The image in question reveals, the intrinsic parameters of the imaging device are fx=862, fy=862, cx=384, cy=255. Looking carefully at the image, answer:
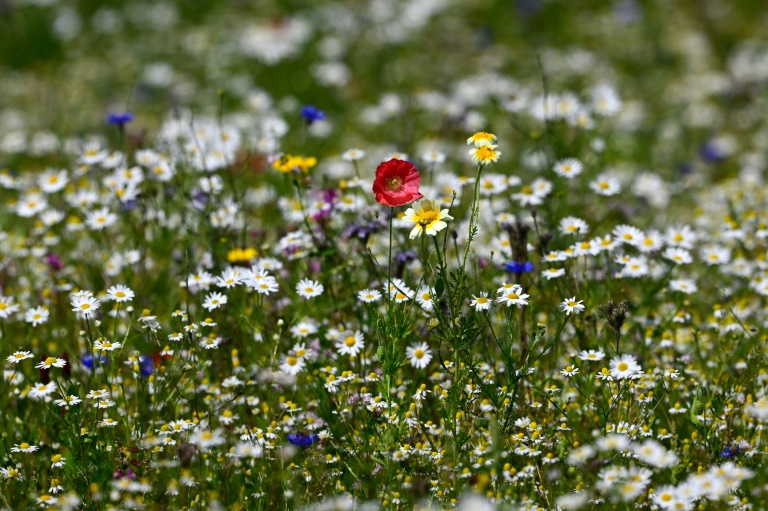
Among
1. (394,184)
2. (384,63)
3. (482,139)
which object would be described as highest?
(384,63)

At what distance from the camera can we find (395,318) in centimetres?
288

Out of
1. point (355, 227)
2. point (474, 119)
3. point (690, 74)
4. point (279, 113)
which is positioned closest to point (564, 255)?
point (355, 227)

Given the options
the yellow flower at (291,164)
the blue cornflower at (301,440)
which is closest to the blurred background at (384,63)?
the yellow flower at (291,164)

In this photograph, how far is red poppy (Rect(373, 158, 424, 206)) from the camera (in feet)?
9.42

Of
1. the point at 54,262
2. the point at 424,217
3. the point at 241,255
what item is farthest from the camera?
the point at 54,262

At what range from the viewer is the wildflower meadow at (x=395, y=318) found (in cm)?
276

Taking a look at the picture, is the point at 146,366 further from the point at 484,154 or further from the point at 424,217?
the point at 484,154

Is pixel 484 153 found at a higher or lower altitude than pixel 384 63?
lower

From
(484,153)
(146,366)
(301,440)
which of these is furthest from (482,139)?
(146,366)

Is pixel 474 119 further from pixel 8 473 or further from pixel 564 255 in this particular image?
pixel 8 473

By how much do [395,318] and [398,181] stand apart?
465 millimetres

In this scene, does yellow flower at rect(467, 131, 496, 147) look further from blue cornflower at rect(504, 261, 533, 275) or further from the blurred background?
the blurred background

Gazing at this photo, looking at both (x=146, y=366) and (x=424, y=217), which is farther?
(x=146, y=366)

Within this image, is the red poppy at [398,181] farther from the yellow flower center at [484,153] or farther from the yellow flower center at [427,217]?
the yellow flower center at [484,153]
